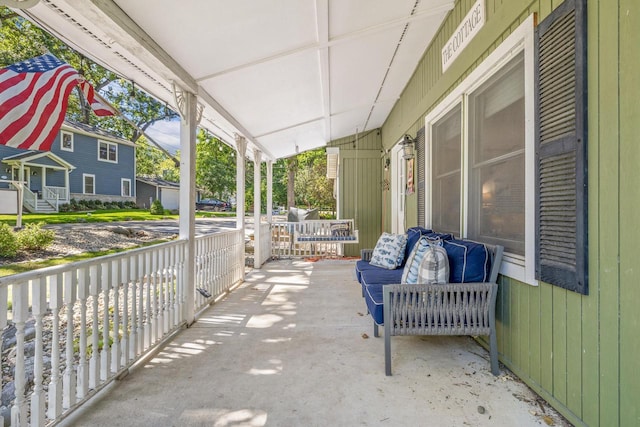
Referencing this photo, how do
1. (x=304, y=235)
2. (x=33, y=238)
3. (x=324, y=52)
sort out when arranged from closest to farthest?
1. (x=324, y=52)
2. (x=33, y=238)
3. (x=304, y=235)

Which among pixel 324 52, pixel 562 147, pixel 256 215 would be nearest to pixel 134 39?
pixel 324 52

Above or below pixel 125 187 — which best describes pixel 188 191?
below

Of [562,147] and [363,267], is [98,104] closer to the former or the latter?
[363,267]

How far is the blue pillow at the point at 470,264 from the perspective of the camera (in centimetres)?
231

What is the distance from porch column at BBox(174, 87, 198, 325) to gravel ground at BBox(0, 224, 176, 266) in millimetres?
3700

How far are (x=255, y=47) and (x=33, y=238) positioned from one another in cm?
554

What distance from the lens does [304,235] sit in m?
6.55

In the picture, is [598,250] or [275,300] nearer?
[598,250]

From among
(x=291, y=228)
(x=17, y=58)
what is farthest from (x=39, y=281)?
(x=17, y=58)

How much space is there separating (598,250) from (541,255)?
375 mm

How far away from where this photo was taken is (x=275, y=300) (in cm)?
402

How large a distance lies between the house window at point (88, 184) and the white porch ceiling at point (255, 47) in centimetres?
1226

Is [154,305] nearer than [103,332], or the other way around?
[103,332]

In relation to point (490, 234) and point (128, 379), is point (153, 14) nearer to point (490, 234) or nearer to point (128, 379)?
point (128, 379)
